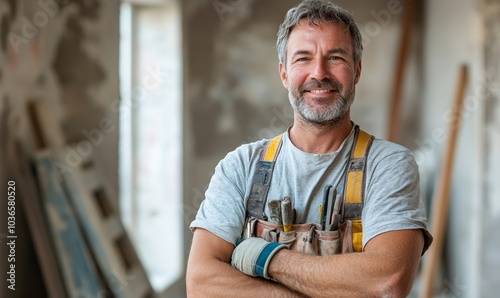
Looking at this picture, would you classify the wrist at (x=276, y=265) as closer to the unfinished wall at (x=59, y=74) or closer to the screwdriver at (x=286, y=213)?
the screwdriver at (x=286, y=213)

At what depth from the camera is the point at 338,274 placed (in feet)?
4.89

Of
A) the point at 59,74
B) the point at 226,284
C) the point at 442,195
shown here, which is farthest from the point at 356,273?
the point at 442,195

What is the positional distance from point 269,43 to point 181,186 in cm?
125

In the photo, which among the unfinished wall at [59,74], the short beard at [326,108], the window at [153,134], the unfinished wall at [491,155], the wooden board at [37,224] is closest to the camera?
the short beard at [326,108]

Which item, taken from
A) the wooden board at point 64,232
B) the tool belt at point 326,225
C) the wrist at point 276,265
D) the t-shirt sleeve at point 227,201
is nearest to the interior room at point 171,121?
the wooden board at point 64,232

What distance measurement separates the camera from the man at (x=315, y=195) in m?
1.50

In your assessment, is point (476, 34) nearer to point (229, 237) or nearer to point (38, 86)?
point (38, 86)

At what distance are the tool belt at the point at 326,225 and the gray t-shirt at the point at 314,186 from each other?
0.05 feet

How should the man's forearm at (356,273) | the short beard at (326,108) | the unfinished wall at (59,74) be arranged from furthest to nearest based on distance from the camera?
1. the unfinished wall at (59,74)
2. the short beard at (326,108)
3. the man's forearm at (356,273)

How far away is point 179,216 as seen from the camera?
4.90 meters

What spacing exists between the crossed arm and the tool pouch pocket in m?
0.04

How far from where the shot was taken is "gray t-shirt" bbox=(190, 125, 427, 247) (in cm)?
153

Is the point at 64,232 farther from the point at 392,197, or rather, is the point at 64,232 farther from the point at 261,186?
the point at 392,197

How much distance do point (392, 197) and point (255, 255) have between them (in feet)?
1.08
